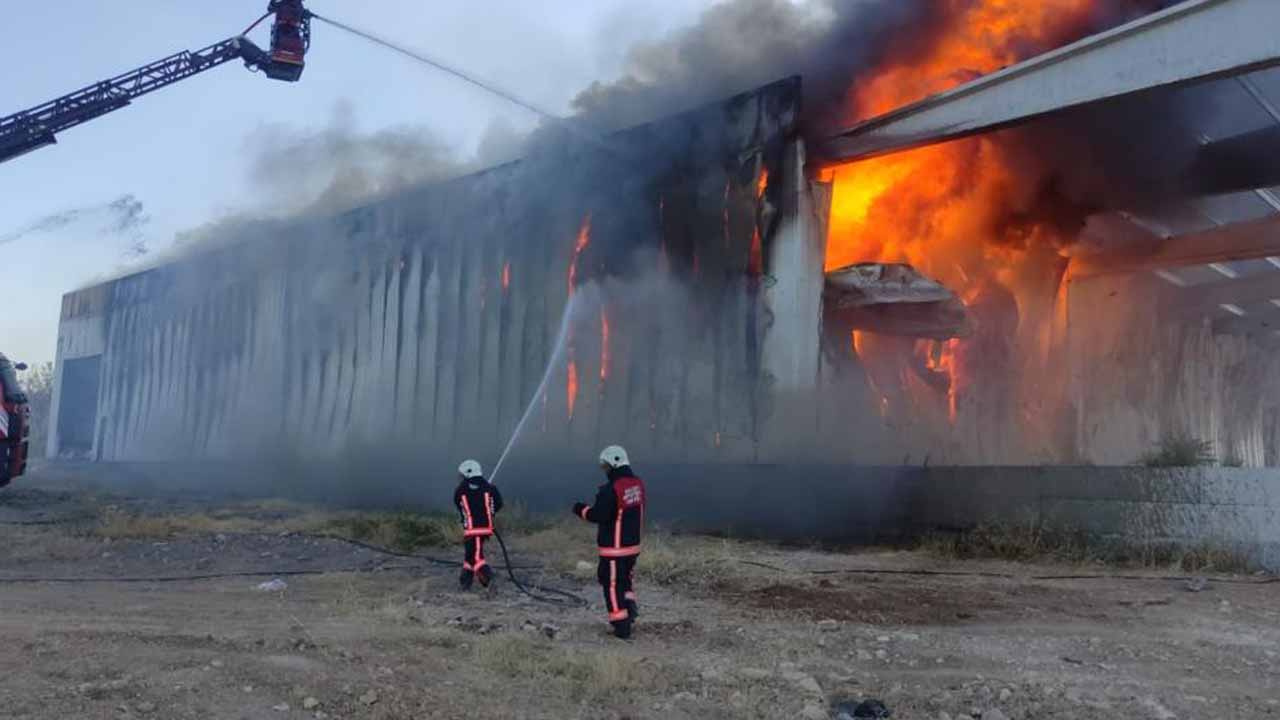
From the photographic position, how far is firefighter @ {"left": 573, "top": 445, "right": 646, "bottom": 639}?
18.7 feet

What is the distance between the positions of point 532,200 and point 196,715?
1022cm

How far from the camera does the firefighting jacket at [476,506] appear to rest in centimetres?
711

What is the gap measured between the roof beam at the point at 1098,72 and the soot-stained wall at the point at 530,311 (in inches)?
44.9

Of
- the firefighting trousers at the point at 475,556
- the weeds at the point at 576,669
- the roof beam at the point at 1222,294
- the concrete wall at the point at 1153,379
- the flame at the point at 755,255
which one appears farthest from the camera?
the roof beam at the point at 1222,294

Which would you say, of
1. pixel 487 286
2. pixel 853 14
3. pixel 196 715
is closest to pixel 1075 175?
pixel 853 14

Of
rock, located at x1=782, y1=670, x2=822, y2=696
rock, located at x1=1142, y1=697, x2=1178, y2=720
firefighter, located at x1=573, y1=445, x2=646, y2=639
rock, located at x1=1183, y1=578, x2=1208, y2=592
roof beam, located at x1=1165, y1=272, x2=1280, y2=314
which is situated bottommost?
rock, located at x1=782, y1=670, x2=822, y2=696

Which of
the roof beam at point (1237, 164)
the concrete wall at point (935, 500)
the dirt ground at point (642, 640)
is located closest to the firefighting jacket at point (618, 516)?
the dirt ground at point (642, 640)

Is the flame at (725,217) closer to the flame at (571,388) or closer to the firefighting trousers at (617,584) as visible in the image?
the flame at (571,388)

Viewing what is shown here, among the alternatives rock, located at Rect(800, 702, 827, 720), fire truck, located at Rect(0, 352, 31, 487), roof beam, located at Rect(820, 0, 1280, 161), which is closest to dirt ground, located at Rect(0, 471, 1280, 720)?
rock, located at Rect(800, 702, 827, 720)

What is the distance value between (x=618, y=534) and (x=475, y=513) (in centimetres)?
167

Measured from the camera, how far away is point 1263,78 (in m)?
10.0

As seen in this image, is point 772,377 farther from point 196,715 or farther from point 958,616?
point 196,715

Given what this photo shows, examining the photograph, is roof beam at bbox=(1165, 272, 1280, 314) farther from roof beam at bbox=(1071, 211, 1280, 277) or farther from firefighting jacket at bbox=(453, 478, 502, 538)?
firefighting jacket at bbox=(453, 478, 502, 538)

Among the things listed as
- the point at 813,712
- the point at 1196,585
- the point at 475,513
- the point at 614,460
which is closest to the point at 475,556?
the point at 475,513
